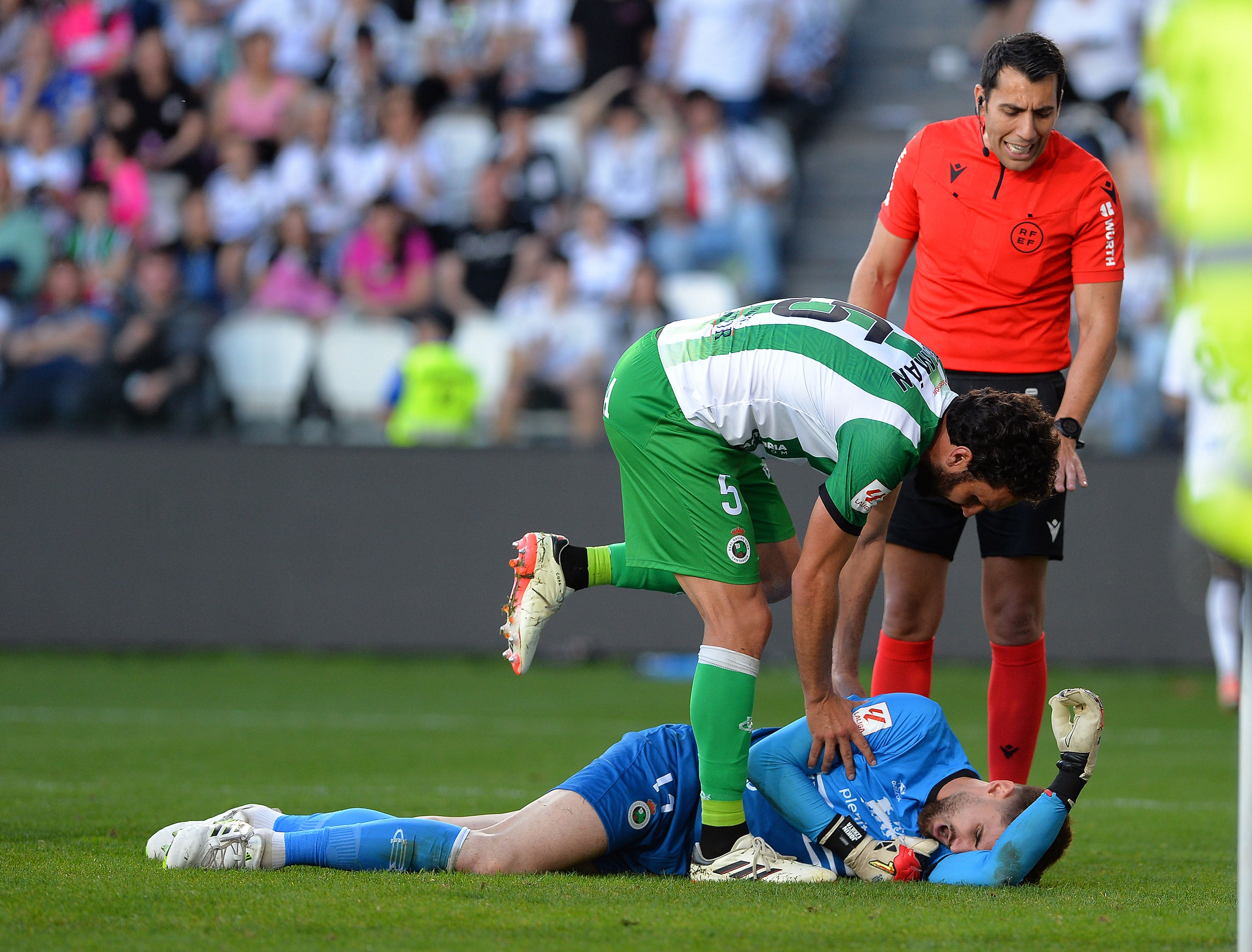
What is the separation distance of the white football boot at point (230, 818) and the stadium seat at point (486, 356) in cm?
605

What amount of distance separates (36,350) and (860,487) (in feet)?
24.9

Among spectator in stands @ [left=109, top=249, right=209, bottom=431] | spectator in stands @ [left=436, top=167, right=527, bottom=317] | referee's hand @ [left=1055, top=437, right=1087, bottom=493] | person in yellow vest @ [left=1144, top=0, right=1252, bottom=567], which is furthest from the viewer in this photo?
spectator in stands @ [left=436, top=167, right=527, bottom=317]

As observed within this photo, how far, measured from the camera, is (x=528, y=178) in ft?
36.3

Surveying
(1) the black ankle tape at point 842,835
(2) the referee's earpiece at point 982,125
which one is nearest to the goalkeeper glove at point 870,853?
(1) the black ankle tape at point 842,835

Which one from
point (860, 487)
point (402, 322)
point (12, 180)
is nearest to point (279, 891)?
point (860, 487)

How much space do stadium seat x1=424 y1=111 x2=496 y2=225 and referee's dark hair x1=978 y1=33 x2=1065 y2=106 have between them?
7.26 m

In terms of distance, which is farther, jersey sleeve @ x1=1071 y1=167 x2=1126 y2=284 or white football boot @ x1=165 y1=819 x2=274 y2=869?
jersey sleeve @ x1=1071 y1=167 x2=1126 y2=284

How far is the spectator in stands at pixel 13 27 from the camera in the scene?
1244cm

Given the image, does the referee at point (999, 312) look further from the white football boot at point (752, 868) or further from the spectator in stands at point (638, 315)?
the spectator in stands at point (638, 315)

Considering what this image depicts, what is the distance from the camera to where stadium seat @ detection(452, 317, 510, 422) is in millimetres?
9680

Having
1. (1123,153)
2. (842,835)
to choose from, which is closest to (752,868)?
(842,835)

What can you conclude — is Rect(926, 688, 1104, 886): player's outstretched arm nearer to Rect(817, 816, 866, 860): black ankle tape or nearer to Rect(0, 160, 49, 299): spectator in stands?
Rect(817, 816, 866, 860): black ankle tape

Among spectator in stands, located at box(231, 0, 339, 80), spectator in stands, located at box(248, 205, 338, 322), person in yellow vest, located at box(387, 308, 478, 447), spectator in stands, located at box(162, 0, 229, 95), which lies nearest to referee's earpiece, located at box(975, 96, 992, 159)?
person in yellow vest, located at box(387, 308, 478, 447)

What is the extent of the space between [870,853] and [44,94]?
1078 centimetres
